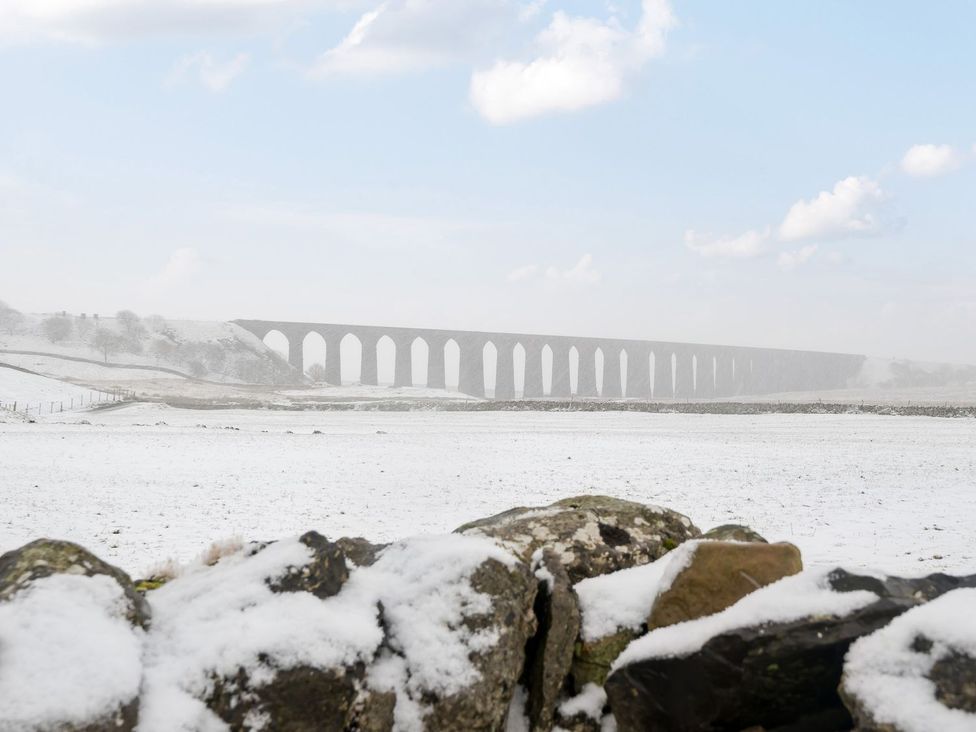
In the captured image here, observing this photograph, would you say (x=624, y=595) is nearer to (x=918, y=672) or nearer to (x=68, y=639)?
(x=918, y=672)

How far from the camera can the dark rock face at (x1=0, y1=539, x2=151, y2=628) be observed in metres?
3.86

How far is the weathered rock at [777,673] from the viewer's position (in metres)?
3.92

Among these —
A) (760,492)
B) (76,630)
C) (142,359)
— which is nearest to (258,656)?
(76,630)

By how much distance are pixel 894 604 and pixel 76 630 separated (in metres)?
4.02

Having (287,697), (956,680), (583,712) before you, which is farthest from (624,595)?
(287,697)

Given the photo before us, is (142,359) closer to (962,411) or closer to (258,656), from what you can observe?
(962,411)

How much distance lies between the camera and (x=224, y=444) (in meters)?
25.8

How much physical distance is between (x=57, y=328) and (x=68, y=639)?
454ft

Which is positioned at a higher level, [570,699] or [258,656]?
[258,656]

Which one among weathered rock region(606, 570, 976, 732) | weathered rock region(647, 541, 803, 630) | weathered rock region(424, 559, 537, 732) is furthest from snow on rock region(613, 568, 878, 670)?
weathered rock region(424, 559, 537, 732)

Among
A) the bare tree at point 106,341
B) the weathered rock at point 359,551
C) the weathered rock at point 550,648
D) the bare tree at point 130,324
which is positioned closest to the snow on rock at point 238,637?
the weathered rock at point 359,551

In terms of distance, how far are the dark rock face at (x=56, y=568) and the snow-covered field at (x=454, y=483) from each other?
207 inches

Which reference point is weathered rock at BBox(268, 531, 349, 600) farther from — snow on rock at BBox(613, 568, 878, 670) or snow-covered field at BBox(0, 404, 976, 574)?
snow-covered field at BBox(0, 404, 976, 574)

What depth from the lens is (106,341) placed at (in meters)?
120
